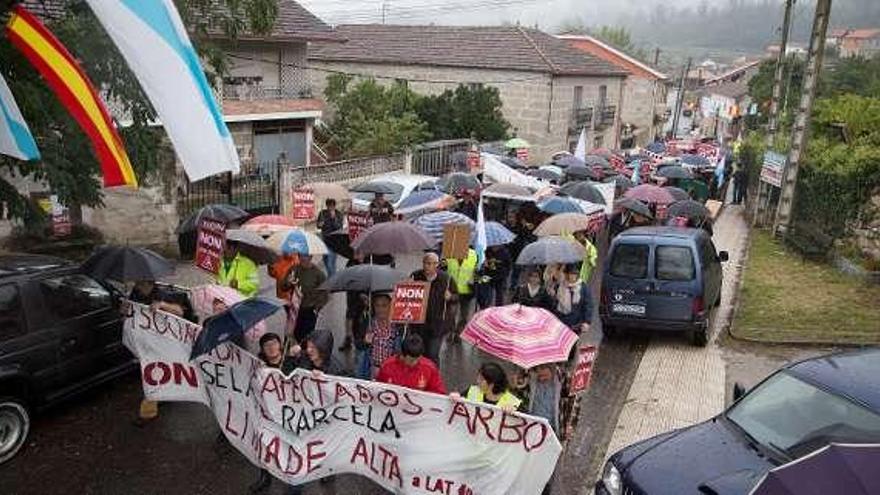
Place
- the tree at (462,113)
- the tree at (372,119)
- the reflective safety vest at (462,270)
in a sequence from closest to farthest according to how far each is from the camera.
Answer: the reflective safety vest at (462,270), the tree at (372,119), the tree at (462,113)

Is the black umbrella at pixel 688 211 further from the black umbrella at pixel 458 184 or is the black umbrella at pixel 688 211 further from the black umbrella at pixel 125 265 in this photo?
the black umbrella at pixel 125 265

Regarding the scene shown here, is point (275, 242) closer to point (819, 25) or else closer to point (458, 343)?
point (458, 343)

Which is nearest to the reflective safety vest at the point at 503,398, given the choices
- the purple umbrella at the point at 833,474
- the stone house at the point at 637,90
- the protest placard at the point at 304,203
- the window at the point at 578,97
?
the purple umbrella at the point at 833,474

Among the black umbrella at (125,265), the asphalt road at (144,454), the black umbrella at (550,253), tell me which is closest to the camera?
the asphalt road at (144,454)

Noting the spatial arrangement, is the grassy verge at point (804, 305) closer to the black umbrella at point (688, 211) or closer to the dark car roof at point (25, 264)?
the black umbrella at point (688, 211)

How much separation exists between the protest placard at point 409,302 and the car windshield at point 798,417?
3197mm

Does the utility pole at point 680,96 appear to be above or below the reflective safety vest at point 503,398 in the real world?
above

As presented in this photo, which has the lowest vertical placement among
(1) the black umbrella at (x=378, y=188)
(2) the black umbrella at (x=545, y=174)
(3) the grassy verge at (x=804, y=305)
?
(3) the grassy verge at (x=804, y=305)

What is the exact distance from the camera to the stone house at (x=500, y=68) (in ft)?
122

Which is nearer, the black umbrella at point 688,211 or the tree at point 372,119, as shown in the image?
the black umbrella at point 688,211

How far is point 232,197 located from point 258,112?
27.8 ft

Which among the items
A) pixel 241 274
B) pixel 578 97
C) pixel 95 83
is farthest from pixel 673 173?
pixel 578 97

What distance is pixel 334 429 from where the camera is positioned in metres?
6.75

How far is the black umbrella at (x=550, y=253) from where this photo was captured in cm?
1009
